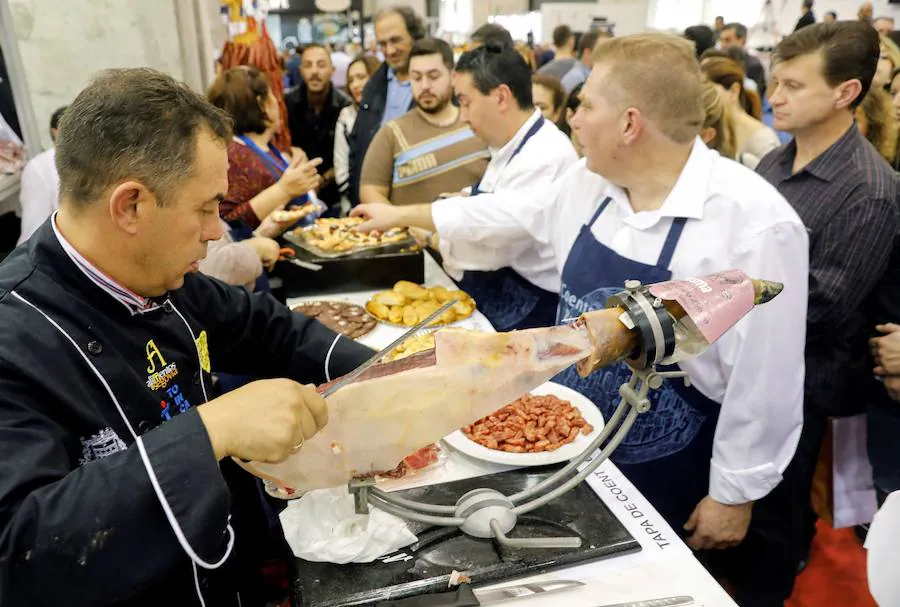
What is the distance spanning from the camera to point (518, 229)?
8.82 ft

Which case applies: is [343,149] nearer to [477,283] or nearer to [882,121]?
[477,283]

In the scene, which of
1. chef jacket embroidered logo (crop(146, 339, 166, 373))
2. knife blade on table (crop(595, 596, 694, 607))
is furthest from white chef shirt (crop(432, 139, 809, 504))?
chef jacket embroidered logo (crop(146, 339, 166, 373))

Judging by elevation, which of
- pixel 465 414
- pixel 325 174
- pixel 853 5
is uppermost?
pixel 853 5

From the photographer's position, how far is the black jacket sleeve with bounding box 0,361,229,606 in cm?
93

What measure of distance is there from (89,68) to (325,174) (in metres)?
2.26

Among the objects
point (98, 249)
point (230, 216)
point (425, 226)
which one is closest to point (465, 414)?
point (98, 249)

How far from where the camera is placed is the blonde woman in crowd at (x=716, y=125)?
3.03 m

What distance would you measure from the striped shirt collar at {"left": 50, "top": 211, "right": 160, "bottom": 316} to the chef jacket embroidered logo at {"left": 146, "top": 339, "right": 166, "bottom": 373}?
2.9 inches

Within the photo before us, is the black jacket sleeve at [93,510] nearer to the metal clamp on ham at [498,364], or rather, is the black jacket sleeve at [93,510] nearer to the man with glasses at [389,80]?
the metal clamp on ham at [498,364]

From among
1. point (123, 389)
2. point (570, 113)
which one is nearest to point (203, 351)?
point (123, 389)

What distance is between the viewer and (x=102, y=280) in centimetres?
122

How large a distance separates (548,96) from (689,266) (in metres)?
3.10

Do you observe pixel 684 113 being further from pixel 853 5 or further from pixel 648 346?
pixel 853 5

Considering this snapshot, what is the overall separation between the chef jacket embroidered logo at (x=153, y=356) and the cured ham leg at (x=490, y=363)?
31 centimetres
